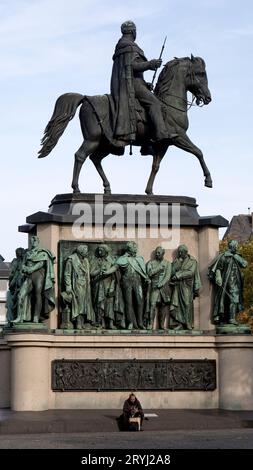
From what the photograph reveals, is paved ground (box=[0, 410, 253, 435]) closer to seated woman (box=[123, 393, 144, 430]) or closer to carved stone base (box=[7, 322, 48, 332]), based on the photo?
seated woman (box=[123, 393, 144, 430])

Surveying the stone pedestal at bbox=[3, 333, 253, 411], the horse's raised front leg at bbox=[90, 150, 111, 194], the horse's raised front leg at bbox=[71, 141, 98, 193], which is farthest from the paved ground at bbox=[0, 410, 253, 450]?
the horse's raised front leg at bbox=[90, 150, 111, 194]

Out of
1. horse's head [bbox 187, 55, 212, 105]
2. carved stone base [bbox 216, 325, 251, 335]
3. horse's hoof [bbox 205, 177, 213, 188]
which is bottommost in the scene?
carved stone base [bbox 216, 325, 251, 335]

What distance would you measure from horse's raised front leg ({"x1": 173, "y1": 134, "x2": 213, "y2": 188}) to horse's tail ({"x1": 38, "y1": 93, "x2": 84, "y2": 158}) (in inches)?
109

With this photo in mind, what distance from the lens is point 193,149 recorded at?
29.7 metres

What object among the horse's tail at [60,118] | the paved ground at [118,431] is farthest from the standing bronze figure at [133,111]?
the paved ground at [118,431]

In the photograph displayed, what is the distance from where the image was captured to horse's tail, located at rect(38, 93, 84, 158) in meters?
29.3

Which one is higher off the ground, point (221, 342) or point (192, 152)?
point (192, 152)

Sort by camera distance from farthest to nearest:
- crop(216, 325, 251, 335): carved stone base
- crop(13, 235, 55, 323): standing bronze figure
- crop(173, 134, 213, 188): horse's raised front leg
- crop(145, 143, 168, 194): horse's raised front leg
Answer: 1. crop(145, 143, 168, 194): horse's raised front leg
2. crop(173, 134, 213, 188): horse's raised front leg
3. crop(216, 325, 251, 335): carved stone base
4. crop(13, 235, 55, 323): standing bronze figure
